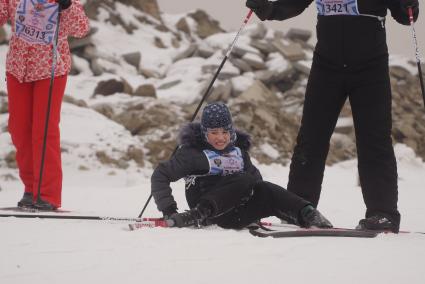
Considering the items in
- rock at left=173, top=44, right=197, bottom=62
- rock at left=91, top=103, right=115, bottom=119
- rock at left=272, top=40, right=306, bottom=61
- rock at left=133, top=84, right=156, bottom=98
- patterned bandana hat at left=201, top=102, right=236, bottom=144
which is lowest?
rock at left=91, top=103, right=115, bottom=119

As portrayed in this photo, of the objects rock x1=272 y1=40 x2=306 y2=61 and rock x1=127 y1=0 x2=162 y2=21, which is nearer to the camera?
rock x1=272 y1=40 x2=306 y2=61

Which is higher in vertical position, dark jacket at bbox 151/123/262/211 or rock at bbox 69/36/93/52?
rock at bbox 69/36/93/52

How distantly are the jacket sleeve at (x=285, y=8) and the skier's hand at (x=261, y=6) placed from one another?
0.04m

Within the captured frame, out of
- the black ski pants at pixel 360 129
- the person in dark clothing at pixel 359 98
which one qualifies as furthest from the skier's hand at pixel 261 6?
the black ski pants at pixel 360 129

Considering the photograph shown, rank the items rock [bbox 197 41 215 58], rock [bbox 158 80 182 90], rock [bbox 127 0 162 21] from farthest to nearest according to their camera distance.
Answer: rock [bbox 127 0 162 21], rock [bbox 197 41 215 58], rock [bbox 158 80 182 90]

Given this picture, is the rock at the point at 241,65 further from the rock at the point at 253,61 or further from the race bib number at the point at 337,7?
the race bib number at the point at 337,7

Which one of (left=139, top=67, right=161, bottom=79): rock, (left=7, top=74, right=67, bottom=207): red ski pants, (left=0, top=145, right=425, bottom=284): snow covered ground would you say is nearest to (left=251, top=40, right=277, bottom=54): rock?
(left=139, top=67, right=161, bottom=79): rock

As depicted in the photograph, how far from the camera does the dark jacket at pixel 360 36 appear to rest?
151 inches

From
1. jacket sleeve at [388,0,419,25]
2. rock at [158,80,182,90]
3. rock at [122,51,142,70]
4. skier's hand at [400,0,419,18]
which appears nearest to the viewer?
skier's hand at [400,0,419,18]

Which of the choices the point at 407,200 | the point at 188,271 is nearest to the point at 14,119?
the point at 188,271

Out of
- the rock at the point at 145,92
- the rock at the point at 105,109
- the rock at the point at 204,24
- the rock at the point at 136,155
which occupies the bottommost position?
the rock at the point at 136,155

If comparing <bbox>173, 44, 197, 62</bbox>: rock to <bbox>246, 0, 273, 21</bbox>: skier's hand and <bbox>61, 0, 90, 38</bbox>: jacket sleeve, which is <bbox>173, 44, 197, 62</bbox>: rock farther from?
<bbox>246, 0, 273, 21</bbox>: skier's hand

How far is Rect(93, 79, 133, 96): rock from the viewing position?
16875mm

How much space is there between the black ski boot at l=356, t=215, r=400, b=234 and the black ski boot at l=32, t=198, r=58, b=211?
2296mm
